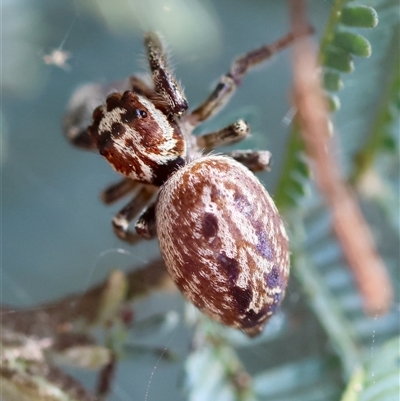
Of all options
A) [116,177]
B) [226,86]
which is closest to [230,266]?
[226,86]

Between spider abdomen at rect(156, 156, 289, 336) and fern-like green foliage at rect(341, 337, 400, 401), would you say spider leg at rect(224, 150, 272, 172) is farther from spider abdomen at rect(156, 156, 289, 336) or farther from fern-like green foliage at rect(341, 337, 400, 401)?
fern-like green foliage at rect(341, 337, 400, 401)

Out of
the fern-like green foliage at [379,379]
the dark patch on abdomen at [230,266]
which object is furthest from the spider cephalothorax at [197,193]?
the fern-like green foliage at [379,379]

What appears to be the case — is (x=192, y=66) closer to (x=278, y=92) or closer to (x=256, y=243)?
(x=278, y=92)

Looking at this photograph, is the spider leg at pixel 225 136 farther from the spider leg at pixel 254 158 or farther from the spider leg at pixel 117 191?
the spider leg at pixel 117 191

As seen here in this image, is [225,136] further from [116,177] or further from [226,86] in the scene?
[116,177]

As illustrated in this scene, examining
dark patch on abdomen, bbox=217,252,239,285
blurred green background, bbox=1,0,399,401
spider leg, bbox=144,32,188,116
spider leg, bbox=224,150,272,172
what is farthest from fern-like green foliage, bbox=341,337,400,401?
spider leg, bbox=144,32,188,116

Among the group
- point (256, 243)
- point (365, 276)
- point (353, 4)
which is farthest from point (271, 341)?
point (353, 4)
